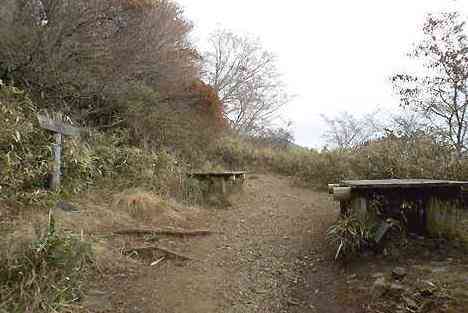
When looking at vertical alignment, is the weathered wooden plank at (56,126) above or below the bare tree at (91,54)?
below

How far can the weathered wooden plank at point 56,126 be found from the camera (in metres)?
4.26

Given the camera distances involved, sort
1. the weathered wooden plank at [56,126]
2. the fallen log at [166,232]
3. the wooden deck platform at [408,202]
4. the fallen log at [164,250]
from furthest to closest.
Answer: the weathered wooden plank at [56,126], the fallen log at [166,232], the wooden deck platform at [408,202], the fallen log at [164,250]

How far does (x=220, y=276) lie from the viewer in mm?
3225

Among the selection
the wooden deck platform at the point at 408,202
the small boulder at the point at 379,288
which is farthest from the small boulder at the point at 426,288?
the wooden deck platform at the point at 408,202

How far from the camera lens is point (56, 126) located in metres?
4.49

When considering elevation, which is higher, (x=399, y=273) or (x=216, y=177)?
(x=216, y=177)

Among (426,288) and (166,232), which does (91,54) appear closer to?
(166,232)

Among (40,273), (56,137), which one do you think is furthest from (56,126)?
(40,273)

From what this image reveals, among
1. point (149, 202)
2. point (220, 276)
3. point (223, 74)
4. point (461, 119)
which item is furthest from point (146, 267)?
point (223, 74)

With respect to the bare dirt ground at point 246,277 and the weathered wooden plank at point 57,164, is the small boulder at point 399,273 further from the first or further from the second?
the weathered wooden plank at point 57,164

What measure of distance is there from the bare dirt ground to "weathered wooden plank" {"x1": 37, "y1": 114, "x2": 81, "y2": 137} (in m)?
2.18

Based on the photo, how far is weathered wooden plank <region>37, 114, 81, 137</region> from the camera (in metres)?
4.26

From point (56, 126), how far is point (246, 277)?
10.6 ft

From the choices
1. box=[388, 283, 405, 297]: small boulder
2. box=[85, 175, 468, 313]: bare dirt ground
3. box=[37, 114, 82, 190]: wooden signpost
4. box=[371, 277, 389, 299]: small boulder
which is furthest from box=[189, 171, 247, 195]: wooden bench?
box=[388, 283, 405, 297]: small boulder
